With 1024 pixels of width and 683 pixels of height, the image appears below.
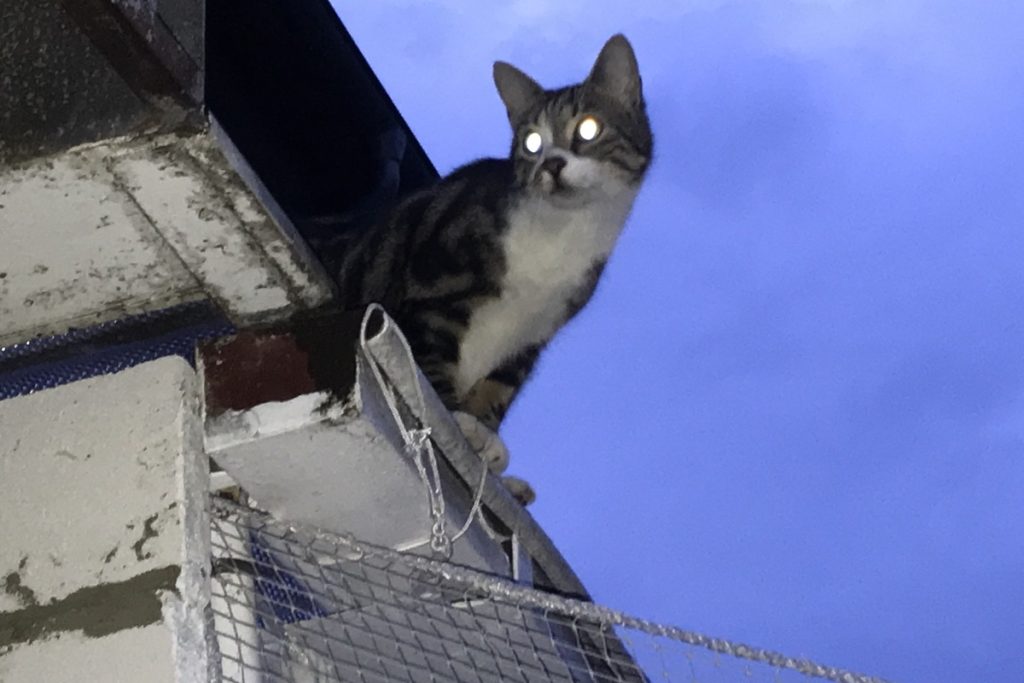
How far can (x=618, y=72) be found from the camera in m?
3.38

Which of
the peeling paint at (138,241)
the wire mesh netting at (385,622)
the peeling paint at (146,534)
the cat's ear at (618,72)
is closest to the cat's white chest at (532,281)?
the cat's ear at (618,72)

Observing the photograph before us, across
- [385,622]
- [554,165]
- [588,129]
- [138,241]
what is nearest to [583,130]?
[588,129]

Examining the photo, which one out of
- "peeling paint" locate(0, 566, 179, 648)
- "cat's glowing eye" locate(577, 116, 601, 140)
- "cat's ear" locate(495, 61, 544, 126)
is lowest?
"peeling paint" locate(0, 566, 179, 648)

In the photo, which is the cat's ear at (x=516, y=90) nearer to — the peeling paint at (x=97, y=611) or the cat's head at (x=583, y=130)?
the cat's head at (x=583, y=130)

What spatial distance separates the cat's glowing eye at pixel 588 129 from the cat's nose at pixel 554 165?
8.6 inches

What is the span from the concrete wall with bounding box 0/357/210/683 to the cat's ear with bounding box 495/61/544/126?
2.17 metres

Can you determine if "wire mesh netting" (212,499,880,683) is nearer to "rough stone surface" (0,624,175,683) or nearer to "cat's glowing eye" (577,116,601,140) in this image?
"rough stone surface" (0,624,175,683)

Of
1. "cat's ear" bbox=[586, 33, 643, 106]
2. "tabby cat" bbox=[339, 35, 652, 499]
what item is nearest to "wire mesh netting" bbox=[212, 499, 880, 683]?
"tabby cat" bbox=[339, 35, 652, 499]

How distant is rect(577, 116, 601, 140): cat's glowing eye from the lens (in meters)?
3.19

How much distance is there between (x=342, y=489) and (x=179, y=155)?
457mm

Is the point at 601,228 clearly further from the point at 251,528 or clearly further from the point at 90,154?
the point at 90,154

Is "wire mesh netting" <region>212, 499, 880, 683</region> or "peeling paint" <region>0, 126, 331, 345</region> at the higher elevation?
"peeling paint" <region>0, 126, 331, 345</region>

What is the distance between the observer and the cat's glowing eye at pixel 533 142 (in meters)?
3.15

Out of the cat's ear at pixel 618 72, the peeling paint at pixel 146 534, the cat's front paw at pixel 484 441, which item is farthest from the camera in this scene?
the cat's ear at pixel 618 72
